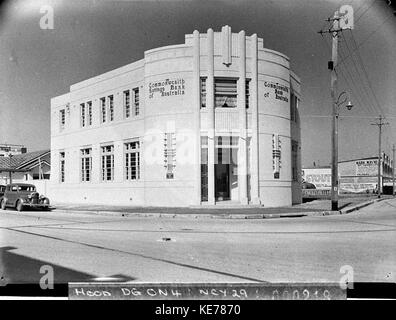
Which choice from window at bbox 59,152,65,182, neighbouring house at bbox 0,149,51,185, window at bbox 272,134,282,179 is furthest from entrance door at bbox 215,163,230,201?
neighbouring house at bbox 0,149,51,185

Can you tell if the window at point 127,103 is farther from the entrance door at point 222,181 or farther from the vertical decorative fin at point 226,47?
the entrance door at point 222,181

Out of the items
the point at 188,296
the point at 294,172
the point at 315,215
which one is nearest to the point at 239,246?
the point at 188,296

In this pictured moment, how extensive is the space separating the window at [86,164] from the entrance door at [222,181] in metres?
8.92

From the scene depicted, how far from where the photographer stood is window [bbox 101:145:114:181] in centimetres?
2434

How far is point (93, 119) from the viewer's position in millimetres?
25250

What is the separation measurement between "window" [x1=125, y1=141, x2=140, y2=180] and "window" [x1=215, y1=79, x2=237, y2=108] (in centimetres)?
519

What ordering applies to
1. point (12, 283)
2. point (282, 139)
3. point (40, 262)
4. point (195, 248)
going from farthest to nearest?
point (282, 139)
point (195, 248)
point (40, 262)
point (12, 283)

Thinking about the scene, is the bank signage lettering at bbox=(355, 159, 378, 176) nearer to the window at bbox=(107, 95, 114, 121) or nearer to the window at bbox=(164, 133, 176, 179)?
the window at bbox=(107, 95, 114, 121)

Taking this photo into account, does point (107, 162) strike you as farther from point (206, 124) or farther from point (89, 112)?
point (206, 124)

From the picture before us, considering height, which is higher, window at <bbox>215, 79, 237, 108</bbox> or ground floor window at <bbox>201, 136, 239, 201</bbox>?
window at <bbox>215, 79, 237, 108</bbox>

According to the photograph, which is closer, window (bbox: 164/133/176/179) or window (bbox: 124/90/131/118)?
window (bbox: 164/133/176/179)

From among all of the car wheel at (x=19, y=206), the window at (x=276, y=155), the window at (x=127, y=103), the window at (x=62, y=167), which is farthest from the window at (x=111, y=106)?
the window at (x=276, y=155)
